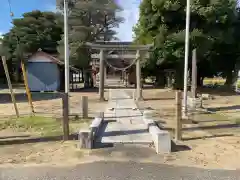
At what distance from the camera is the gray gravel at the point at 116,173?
5027 millimetres

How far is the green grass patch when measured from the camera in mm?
8877

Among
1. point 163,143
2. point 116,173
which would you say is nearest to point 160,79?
point 163,143

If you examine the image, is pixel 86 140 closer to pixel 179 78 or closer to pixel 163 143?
pixel 163 143

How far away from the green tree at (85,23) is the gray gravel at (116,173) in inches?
910

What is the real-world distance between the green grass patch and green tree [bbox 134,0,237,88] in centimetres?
1439

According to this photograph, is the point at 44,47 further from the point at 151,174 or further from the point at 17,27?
the point at 151,174

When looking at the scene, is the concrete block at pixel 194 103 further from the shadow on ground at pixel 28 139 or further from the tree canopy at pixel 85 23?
the tree canopy at pixel 85 23

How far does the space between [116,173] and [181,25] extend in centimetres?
2090

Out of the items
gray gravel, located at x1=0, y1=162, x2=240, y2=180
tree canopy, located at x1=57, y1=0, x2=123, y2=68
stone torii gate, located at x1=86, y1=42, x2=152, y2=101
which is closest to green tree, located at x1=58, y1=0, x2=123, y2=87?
tree canopy, located at x1=57, y1=0, x2=123, y2=68

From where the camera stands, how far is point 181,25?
24.3 meters

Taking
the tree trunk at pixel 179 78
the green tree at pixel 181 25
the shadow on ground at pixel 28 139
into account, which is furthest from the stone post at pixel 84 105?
the tree trunk at pixel 179 78

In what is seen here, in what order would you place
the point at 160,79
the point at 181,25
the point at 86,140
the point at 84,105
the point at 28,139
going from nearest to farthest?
the point at 86,140
the point at 28,139
the point at 84,105
the point at 181,25
the point at 160,79

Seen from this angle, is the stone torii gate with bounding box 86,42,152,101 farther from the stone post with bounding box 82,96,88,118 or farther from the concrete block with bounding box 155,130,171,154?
the concrete block with bounding box 155,130,171,154

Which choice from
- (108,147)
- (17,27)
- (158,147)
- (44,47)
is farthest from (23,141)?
(17,27)
